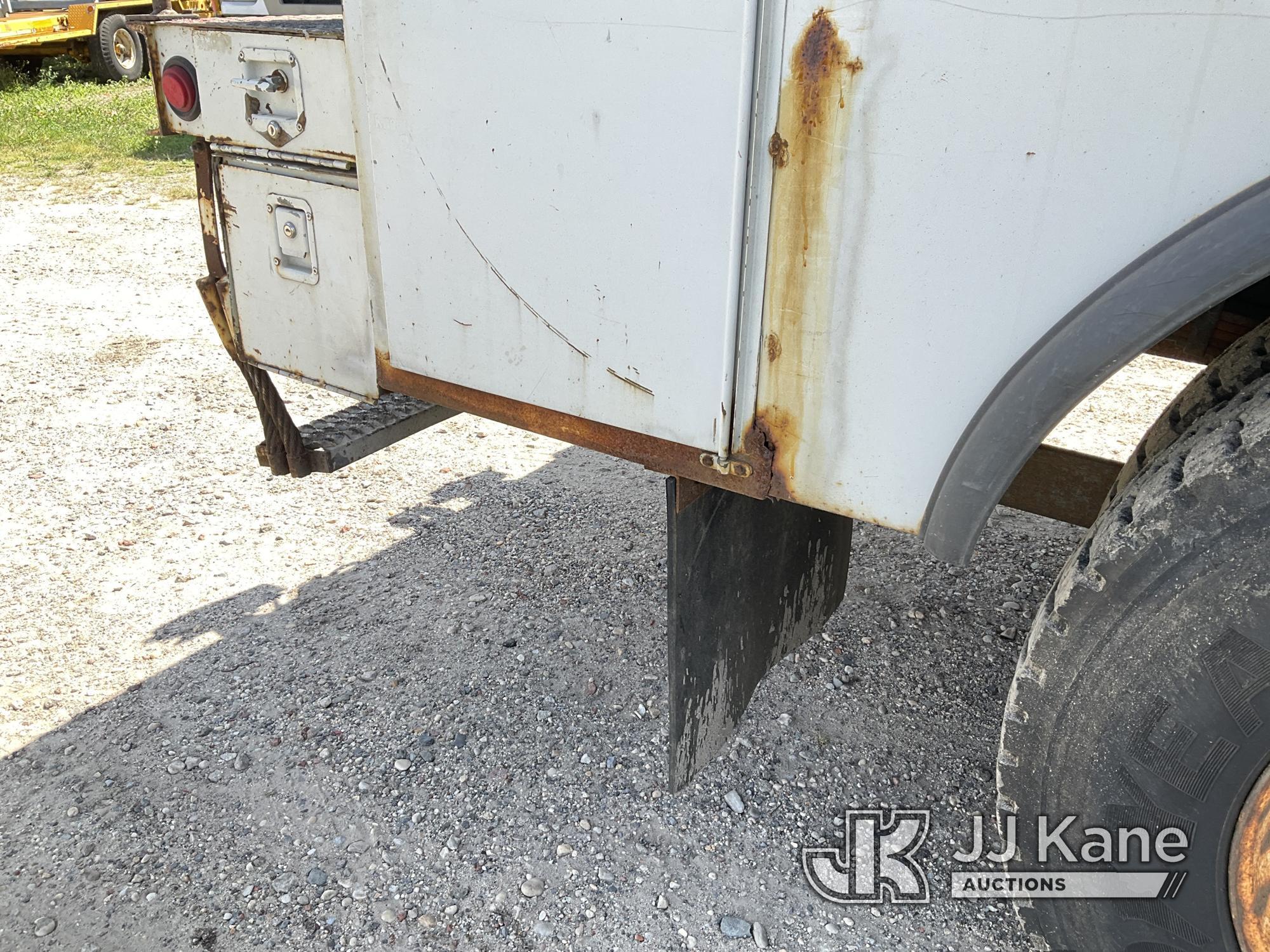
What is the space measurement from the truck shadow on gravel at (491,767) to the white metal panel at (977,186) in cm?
92

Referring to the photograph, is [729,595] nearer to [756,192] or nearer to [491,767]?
[491,767]

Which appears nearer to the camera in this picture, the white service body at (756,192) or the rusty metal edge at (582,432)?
the white service body at (756,192)

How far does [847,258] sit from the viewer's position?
1.41 m

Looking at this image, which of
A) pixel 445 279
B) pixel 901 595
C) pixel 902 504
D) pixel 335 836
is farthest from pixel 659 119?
pixel 901 595

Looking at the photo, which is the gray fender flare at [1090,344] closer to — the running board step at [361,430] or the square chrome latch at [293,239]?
the running board step at [361,430]

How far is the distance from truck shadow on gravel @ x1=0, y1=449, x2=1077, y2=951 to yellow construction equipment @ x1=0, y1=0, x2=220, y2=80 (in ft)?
35.6

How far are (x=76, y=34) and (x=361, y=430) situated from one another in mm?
11729

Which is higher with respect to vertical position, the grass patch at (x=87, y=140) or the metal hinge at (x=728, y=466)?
the metal hinge at (x=728, y=466)

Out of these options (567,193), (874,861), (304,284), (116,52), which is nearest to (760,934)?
(874,861)

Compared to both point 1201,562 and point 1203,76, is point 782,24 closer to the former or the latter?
point 1203,76

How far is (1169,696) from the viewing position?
1.35 meters

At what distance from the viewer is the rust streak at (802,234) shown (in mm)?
1339

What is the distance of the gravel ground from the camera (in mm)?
1969

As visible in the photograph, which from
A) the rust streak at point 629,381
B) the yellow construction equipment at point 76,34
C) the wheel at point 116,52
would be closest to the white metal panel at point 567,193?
the rust streak at point 629,381
